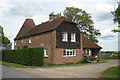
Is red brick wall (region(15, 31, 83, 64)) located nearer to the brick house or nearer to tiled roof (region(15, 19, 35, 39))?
the brick house

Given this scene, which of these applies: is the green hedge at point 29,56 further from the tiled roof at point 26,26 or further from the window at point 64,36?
the tiled roof at point 26,26

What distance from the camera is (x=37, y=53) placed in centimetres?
2105

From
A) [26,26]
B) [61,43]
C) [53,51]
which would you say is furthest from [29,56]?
[26,26]

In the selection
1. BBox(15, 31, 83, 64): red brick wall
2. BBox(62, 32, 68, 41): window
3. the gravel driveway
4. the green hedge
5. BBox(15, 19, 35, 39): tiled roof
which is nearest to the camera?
the gravel driveway

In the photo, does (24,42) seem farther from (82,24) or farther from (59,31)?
(82,24)

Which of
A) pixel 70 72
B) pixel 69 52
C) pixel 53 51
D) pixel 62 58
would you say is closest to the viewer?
pixel 70 72

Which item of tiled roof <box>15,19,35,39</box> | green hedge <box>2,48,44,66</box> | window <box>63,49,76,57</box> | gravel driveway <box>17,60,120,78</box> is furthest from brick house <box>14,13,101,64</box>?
tiled roof <box>15,19,35,39</box>

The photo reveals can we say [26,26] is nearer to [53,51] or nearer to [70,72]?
[53,51]

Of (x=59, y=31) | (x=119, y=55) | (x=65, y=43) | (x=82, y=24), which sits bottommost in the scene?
(x=119, y=55)

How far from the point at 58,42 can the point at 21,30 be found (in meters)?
21.3

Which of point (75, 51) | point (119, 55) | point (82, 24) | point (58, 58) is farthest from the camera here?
point (82, 24)

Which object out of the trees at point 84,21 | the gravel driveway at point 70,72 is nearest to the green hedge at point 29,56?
the gravel driveway at point 70,72

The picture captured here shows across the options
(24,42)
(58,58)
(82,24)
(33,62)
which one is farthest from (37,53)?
(82,24)

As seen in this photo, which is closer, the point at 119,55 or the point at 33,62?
the point at 33,62
